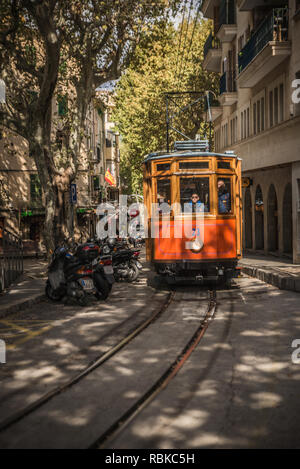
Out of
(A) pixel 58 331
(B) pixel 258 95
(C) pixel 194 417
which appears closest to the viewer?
(C) pixel 194 417

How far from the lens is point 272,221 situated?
25484 millimetres

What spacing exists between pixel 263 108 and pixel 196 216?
1166cm

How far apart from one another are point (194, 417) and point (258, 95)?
842 inches

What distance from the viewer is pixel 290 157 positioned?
20.0 meters

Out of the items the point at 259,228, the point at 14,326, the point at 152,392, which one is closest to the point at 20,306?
the point at 14,326

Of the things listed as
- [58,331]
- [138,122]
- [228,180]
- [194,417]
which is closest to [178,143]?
[228,180]

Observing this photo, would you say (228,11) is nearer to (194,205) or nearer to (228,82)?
(228,82)

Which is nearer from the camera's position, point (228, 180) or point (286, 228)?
point (228, 180)

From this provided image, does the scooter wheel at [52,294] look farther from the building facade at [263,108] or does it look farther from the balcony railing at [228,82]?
the balcony railing at [228,82]

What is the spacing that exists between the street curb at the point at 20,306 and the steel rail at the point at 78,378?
2846mm

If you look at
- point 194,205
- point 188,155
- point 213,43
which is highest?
point 213,43

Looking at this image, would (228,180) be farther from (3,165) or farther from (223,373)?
(3,165)

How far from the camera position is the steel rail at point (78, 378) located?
17.7 feet
